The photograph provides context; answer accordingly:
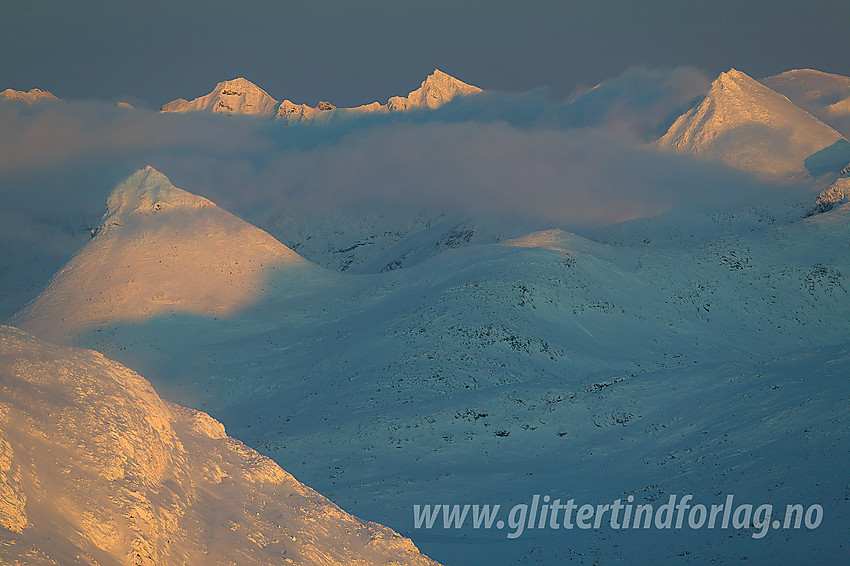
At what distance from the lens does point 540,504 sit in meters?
30.2

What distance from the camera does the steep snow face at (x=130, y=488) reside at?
11586 millimetres

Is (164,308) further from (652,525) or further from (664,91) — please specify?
(664,91)

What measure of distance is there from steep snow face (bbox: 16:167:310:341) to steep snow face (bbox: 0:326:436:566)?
45.3 meters

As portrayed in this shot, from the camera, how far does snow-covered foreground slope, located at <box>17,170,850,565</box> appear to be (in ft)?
92.4

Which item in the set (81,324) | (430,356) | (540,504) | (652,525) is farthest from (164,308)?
(652,525)

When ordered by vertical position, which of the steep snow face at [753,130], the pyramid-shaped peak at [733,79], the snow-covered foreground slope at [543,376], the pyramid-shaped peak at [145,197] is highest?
the pyramid-shaped peak at [733,79]

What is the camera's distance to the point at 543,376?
150 feet

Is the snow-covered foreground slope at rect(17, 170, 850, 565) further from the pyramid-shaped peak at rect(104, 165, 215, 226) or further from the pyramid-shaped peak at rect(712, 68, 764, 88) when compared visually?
the pyramid-shaped peak at rect(712, 68, 764, 88)

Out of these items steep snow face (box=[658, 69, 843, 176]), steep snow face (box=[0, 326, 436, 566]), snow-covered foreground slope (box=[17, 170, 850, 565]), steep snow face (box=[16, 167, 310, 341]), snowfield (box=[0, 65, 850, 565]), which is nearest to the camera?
steep snow face (box=[0, 326, 436, 566])

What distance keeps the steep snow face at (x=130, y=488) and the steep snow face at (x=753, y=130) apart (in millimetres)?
142062

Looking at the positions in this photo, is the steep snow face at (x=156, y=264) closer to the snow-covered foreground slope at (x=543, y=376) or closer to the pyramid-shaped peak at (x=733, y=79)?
the snow-covered foreground slope at (x=543, y=376)

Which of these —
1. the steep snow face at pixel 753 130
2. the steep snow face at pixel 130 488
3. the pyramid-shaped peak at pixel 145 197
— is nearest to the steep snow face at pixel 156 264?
the pyramid-shaped peak at pixel 145 197

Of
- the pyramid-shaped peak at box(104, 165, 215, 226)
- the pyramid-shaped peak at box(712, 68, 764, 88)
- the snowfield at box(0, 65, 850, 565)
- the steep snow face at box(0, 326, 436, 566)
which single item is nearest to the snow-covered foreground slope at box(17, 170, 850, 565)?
the snowfield at box(0, 65, 850, 565)

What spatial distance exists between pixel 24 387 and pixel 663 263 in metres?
58.4
